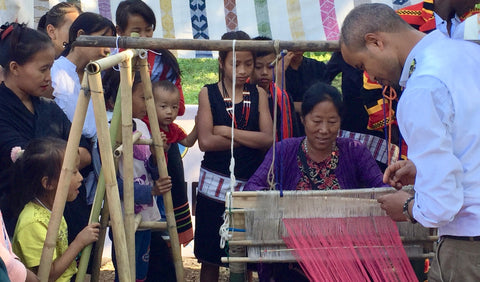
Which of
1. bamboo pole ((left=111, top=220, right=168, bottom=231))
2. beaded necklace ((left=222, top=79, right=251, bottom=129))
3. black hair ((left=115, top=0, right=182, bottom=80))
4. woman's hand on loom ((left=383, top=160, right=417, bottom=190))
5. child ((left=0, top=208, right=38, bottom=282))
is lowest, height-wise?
bamboo pole ((left=111, top=220, right=168, bottom=231))

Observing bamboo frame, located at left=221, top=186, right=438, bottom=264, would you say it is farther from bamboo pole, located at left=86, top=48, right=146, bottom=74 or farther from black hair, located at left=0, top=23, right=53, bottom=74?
black hair, located at left=0, top=23, right=53, bottom=74

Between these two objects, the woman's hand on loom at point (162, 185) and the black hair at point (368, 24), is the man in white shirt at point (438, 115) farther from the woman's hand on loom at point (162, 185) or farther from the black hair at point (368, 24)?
the woman's hand on loom at point (162, 185)

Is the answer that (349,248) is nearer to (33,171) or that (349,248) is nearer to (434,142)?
(434,142)

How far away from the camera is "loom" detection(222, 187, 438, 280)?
3.02 m

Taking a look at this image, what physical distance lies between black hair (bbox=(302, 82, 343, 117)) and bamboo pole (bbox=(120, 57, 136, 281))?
995 millimetres

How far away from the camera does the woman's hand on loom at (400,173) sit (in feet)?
8.96

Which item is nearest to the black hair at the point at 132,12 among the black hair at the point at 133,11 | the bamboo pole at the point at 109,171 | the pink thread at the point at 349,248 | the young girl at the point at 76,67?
the black hair at the point at 133,11

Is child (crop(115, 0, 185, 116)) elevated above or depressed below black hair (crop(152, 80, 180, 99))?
above

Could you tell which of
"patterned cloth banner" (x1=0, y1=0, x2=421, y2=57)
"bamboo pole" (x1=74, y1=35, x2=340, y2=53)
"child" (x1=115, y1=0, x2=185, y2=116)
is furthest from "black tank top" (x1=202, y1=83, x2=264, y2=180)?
"patterned cloth banner" (x1=0, y1=0, x2=421, y2=57)

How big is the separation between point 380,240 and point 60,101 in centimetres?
188

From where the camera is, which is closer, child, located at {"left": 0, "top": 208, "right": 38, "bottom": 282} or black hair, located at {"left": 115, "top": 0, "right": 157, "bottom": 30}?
child, located at {"left": 0, "top": 208, "right": 38, "bottom": 282}

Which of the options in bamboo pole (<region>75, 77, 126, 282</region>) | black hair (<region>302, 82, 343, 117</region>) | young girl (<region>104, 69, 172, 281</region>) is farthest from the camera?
young girl (<region>104, 69, 172, 281</region>)

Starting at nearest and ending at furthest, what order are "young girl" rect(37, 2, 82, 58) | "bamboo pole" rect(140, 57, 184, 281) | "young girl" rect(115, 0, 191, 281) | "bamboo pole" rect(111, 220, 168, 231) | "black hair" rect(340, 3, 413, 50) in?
"black hair" rect(340, 3, 413, 50) < "bamboo pole" rect(140, 57, 184, 281) < "bamboo pole" rect(111, 220, 168, 231) < "young girl" rect(115, 0, 191, 281) < "young girl" rect(37, 2, 82, 58)

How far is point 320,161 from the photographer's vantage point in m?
3.56
